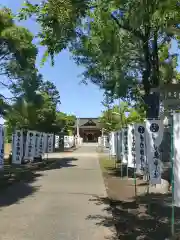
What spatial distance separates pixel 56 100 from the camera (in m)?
42.4

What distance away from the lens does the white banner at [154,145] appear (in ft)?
28.4

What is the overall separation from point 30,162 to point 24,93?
779 centimetres

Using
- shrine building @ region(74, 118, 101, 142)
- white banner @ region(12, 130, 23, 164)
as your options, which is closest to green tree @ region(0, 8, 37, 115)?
white banner @ region(12, 130, 23, 164)

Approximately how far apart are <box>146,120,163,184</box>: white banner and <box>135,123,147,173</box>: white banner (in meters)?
1.89

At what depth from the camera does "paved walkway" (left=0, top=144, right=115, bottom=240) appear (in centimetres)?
689

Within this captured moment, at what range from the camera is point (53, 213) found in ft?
28.6

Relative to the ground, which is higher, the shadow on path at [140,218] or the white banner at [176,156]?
the white banner at [176,156]

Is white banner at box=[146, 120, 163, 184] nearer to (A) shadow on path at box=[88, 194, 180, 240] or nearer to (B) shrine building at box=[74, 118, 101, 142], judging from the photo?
(A) shadow on path at box=[88, 194, 180, 240]

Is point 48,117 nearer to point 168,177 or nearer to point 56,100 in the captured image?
point 56,100

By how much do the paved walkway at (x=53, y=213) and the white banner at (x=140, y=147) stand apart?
174 cm

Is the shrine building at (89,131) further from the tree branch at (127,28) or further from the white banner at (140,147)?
the white banner at (140,147)

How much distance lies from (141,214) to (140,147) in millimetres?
2609

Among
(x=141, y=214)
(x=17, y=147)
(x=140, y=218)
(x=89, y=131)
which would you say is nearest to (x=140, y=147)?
(x=141, y=214)

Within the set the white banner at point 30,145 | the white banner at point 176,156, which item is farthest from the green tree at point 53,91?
the white banner at point 176,156
